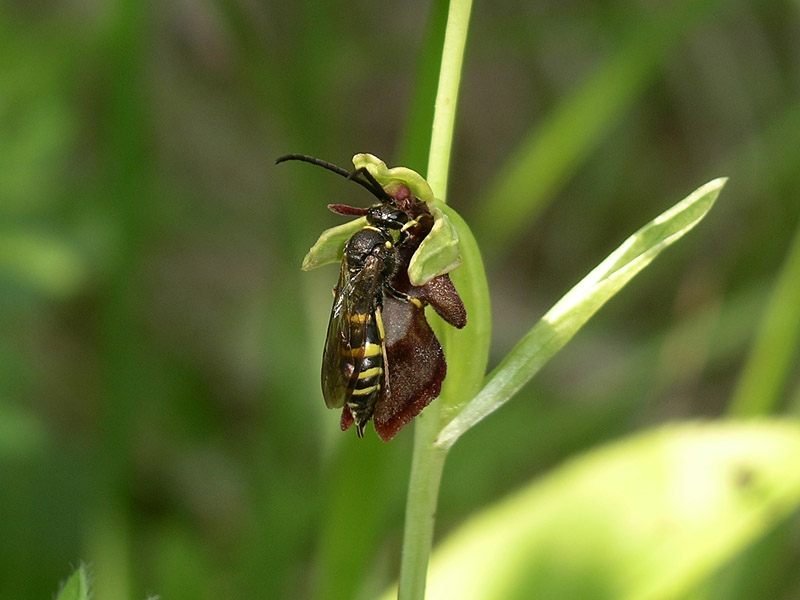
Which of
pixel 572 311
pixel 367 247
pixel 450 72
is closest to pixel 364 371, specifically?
pixel 367 247

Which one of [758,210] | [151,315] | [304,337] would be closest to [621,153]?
[758,210]

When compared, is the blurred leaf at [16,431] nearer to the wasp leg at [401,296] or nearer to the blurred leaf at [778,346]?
the wasp leg at [401,296]

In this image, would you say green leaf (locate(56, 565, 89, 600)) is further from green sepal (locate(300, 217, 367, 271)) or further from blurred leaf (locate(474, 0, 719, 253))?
blurred leaf (locate(474, 0, 719, 253))

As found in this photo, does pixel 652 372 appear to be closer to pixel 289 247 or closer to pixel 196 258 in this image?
pixel 289 247

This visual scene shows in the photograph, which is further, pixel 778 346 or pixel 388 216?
pixel 778 346

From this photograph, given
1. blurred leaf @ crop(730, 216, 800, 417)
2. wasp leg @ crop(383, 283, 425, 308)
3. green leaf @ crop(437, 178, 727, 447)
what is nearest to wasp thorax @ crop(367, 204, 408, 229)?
wasp leg @ crop(383, 283, 425, 308)

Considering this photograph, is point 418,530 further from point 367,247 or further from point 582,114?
point 582,114
